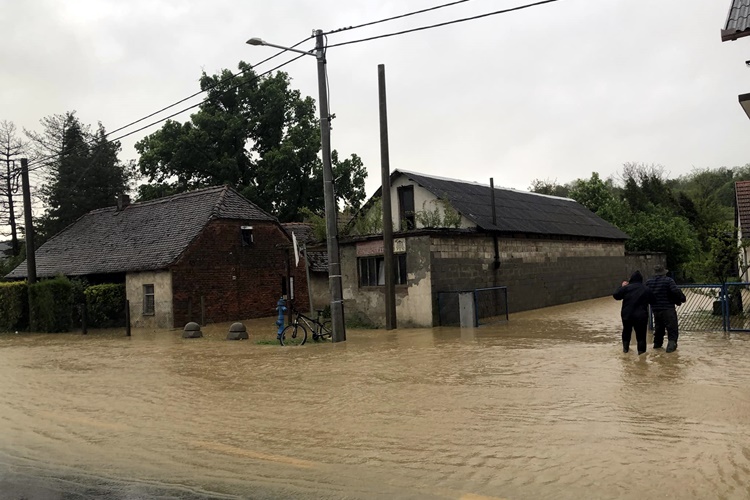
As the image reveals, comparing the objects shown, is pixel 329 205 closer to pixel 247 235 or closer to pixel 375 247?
pixel 375 247

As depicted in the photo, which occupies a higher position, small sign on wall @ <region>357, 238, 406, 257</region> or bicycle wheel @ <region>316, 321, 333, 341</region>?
small sign on wall @ <region>357, 238, 406, 257</region>

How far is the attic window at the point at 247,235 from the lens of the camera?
1191 inches

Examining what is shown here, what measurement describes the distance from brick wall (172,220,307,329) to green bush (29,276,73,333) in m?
5.03

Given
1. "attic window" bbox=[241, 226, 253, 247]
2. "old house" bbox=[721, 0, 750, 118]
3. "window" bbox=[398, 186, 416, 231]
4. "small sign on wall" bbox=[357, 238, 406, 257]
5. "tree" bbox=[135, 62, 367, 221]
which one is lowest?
"small sign on wall" bbox=[357, 238, 406, 257]

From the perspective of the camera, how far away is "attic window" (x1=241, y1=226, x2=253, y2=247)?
30250 mm

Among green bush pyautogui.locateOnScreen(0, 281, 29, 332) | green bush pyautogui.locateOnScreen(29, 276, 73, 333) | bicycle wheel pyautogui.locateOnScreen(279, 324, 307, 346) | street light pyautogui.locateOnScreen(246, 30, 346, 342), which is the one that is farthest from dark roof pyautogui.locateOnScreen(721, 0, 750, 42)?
green bush pyautogui.locateOnScreen(0, 281, 29, 332)

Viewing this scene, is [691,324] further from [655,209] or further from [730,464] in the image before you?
[655,209]

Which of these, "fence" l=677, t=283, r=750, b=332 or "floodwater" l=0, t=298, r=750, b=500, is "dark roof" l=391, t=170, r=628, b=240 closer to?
"fence" l=677, t=283, r=750, b=332

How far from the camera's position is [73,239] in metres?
34.8

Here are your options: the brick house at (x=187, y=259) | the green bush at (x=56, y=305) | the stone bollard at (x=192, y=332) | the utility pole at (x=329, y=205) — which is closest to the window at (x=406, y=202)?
the brick house at (x=187, y=259)

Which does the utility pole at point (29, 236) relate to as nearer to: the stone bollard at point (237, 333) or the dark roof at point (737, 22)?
the stone bollard at point (237, 333)

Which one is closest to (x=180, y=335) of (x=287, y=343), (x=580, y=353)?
(x=287, y=343)

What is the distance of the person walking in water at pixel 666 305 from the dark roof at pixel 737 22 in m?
4.27

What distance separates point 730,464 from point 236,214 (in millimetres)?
26924
